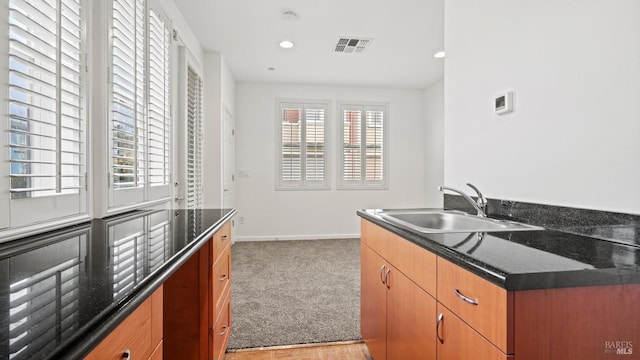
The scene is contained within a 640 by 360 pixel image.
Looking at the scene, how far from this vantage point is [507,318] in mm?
760

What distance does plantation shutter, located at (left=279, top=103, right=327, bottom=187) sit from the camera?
5.42 m

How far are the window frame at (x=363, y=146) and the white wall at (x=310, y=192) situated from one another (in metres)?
0.07

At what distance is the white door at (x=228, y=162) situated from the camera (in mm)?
4309

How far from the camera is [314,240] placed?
17.5ft

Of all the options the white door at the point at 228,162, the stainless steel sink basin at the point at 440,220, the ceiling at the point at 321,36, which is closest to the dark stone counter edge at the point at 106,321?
the stainless steel sink basin at the point at 440,220

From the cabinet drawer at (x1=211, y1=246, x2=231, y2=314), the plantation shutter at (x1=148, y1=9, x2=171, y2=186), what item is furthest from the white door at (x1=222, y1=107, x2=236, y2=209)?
the cabinet drawer at (x1=211, y1=246, x2=231, y2=314)

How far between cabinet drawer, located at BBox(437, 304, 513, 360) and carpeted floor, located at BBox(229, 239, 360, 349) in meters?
1.26

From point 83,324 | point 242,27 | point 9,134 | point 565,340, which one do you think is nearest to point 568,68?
point 565,340

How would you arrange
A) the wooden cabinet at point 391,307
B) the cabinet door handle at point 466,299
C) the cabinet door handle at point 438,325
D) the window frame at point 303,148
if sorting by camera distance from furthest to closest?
the window frame at point 303,148 < the wooden cabinet at point 391,307 < the cabinet door handle at point 438,325 < the cabinet door handle at point 466,299

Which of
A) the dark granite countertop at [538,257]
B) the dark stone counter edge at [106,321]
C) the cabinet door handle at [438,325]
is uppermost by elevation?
the dark granite countertop at [538,257]

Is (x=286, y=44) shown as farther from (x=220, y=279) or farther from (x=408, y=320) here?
(x=408, y=320)

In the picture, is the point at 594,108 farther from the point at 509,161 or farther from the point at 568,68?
the point at 509,161

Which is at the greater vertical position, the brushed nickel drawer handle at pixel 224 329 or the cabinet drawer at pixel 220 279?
Answer: the cabinet drawer at pixel 220 279

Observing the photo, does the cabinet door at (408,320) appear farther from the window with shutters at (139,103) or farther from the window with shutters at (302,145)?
the window with shutters at (302,145)
